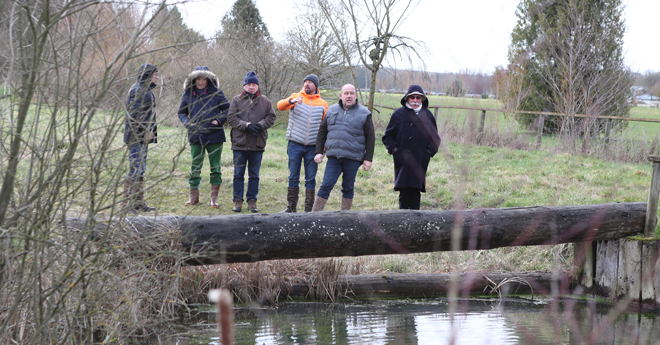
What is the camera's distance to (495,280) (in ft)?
18.6

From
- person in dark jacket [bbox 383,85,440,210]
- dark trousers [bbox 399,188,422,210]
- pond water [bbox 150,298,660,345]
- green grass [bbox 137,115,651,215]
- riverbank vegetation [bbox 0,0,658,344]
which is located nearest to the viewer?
riverbank vegetation [bbox 0,0,658,344]

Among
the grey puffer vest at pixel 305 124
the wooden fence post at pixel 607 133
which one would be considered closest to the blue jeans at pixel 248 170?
the grey puffer vest at pixel 305 124

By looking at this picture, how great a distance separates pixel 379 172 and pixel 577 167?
3779mm

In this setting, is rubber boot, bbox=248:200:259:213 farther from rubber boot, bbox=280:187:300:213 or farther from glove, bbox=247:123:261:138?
glove, bbox=247:123:261:138

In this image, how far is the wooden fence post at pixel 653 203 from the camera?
206 inches

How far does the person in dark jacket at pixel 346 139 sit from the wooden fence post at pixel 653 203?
9.13 ft

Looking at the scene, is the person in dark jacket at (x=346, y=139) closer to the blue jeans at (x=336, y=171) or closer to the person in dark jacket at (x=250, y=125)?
the blue jeans at (x=336, y=171)

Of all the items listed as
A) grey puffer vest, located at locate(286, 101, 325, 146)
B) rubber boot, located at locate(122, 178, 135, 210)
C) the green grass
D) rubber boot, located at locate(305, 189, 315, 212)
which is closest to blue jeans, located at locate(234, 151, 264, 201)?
the green grass

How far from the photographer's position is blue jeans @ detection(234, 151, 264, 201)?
23.3 feet

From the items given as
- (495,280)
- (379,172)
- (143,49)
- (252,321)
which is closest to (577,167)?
(379,172)

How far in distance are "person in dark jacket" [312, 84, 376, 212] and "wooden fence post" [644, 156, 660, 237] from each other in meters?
2.78

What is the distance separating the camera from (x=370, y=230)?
4.75 m

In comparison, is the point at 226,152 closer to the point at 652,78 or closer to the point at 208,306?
the point at 208,306

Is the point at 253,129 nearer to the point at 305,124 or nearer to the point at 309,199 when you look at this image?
the point at 305,124
